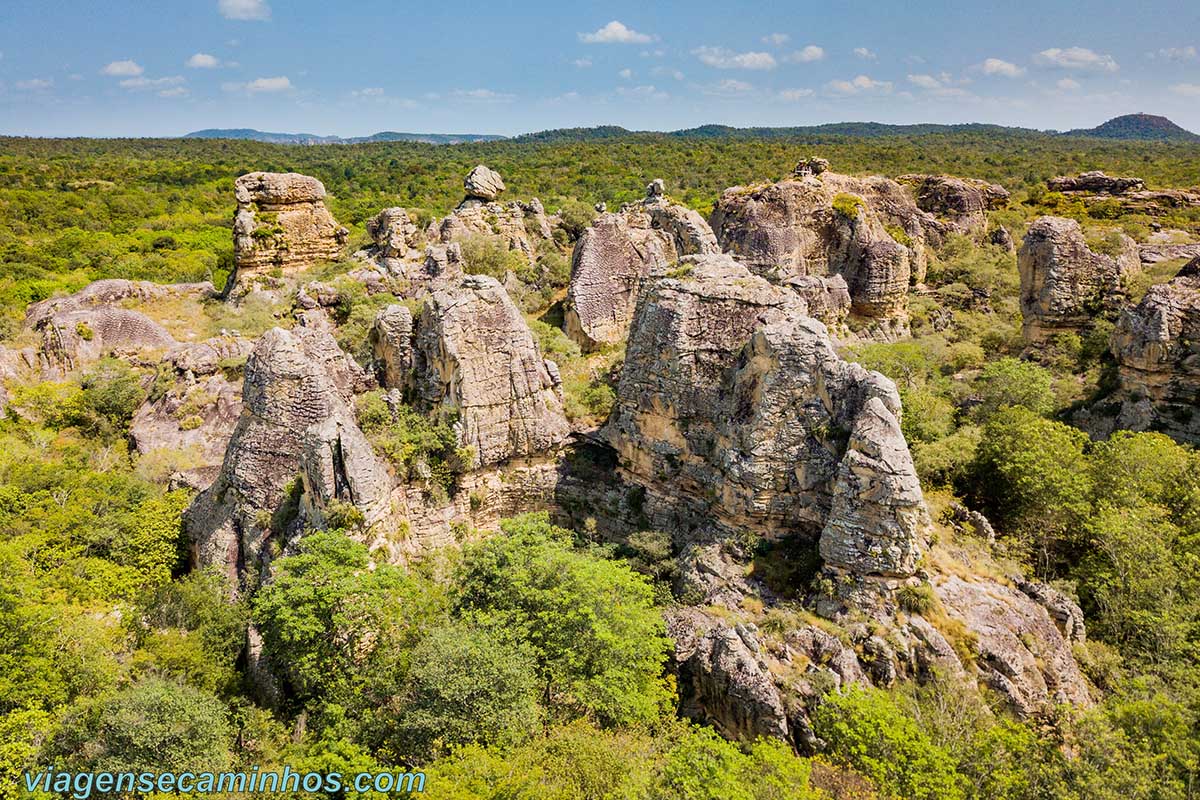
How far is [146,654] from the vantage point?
15625 millimetres

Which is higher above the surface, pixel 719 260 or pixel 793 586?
pixel 719 260

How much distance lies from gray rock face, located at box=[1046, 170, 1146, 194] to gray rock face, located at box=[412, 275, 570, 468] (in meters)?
65.7

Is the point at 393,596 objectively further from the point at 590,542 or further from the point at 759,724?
the point at 759,724

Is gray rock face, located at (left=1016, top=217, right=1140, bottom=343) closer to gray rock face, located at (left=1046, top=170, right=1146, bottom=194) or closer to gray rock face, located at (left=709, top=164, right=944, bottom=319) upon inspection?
gray rock face, located at (left=709, top=164, right=944, bottom=319)

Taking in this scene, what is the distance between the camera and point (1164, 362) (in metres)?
24.0

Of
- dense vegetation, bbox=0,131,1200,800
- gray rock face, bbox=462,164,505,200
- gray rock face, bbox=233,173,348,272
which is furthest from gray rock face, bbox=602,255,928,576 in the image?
gray rock face, bbox=233,173,348,272

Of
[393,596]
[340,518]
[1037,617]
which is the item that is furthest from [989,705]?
[340,518]

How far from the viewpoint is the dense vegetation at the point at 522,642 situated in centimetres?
1255

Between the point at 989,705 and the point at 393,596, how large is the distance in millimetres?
14444

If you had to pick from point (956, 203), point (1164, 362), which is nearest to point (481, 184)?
point (1164, 362)

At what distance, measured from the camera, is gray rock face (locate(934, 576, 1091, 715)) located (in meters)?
14.9

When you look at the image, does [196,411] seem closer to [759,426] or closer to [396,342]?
[396,342]

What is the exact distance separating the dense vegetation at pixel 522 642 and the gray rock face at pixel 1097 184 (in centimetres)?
4594

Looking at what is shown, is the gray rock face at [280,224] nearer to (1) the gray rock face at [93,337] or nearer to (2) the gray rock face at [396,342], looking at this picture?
(1) the gray rock face at [93,337]
